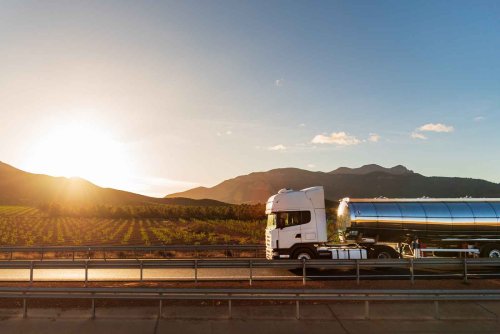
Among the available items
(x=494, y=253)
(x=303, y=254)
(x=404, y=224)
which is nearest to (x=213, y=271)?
(x=303, y=254)

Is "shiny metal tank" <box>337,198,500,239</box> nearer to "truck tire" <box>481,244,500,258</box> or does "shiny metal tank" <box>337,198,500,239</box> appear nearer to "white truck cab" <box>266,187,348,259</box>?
"truck tire" <box>481,244,500,258</box>

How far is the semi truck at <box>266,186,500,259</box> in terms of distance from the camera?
2253 cm

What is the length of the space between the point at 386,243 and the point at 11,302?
56.8 feet

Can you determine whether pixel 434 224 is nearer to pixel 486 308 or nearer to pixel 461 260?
pixel 461 260

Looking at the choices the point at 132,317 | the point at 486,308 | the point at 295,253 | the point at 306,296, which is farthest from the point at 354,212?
the point at 132,317

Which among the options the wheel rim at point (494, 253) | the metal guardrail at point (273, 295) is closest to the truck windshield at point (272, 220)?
the metal guardrail at point (273, 295)

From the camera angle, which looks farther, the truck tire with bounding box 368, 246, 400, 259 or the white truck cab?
the truck tire with bounding box 368, 246, 400, 259

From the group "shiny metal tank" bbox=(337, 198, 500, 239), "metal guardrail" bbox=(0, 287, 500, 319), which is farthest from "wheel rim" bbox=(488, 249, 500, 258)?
"metal guardrail" bbox=(0, 287, 500, 319)

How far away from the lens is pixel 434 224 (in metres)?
23.7

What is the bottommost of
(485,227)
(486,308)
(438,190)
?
(486,308)

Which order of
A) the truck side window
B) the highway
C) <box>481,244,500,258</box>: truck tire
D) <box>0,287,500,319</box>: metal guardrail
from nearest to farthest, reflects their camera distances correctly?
<box>0,287,500,319</box>: metal guardrail → the highway → the truck side window → <box>481,244,500,258</box>: truck tire

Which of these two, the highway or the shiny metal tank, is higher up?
the shiny metal tank

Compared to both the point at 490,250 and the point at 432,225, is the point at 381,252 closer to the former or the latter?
the point at 432,225

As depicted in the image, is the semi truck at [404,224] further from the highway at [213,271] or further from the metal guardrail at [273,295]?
the metal guardrail at [273,295]
